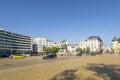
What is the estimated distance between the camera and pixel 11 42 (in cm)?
17375

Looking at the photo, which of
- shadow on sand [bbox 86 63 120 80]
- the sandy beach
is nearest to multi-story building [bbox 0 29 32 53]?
the sandy beach

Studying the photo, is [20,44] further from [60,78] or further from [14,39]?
[60,78]

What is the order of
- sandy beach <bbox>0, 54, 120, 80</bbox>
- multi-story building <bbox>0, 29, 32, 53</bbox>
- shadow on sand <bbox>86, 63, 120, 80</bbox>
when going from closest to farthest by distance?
sandy beach <bbox>0, 54, 120, 80</bbox>
shadow on sand <bbox>86, 63, 120, 80</bbox>
multi-story building <bbox>0, 29, 32, 53</bbox>

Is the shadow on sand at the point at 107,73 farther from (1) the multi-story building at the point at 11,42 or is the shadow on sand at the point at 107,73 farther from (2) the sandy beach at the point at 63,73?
(1) the multi-story building at the point at 11,42

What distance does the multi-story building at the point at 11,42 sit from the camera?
15657 cm

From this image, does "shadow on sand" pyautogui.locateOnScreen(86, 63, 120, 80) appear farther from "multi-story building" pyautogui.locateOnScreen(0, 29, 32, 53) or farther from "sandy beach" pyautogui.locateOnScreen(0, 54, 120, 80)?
"multi-story building" pyautogui.locateOnScreen(0, 29, 32, 53)

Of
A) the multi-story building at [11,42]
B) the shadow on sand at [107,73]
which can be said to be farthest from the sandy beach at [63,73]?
the multi-story building at [11,42]

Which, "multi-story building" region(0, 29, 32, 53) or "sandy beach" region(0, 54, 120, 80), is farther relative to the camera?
"multi-story building" region(0, 29, 32, 53)

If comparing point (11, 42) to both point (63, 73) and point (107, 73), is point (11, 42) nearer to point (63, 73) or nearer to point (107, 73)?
point (63, 73)

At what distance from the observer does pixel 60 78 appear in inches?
627

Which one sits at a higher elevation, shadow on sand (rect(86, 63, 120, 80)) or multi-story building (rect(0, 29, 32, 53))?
multi-story building (rect(0, 29, 32, 53))

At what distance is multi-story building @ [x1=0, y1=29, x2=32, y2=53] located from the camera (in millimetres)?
156575

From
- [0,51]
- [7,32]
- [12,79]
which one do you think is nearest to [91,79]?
[12,79]

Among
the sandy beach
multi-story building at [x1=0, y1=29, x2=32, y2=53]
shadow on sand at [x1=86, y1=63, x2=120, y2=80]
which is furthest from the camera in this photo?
multi-story building at [x1=0, y1=29, x2=32, y2=53]
